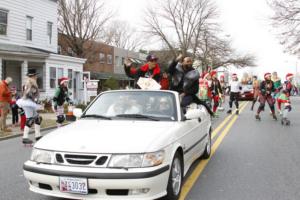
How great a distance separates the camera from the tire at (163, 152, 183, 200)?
4.80 m

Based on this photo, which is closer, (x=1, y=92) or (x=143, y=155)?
(x=143, y=155)

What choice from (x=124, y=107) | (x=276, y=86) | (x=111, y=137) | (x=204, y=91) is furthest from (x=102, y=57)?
(x=111, y=137)

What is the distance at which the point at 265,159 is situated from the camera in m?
7.77

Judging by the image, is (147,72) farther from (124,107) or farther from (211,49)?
(211,49)

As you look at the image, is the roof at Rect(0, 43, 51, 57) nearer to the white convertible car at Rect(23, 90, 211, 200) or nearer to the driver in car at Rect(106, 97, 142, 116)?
the driver in car at Rect(106, 97, 142, 116)

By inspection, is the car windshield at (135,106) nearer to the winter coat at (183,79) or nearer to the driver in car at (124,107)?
the driver in car at (124,107)

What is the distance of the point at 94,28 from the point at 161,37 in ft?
77.1

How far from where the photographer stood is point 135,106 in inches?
233

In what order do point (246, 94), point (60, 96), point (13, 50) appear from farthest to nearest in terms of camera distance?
point (246, 94) < point (13, 50) < point (60, 96)

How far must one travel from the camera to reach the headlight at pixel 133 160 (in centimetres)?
430

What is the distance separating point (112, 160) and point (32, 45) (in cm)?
2224

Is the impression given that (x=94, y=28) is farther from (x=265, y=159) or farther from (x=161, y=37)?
(x=265, y=159)

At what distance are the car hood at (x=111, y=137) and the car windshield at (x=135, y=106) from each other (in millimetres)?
266

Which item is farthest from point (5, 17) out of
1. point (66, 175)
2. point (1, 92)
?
point (66, 175)
